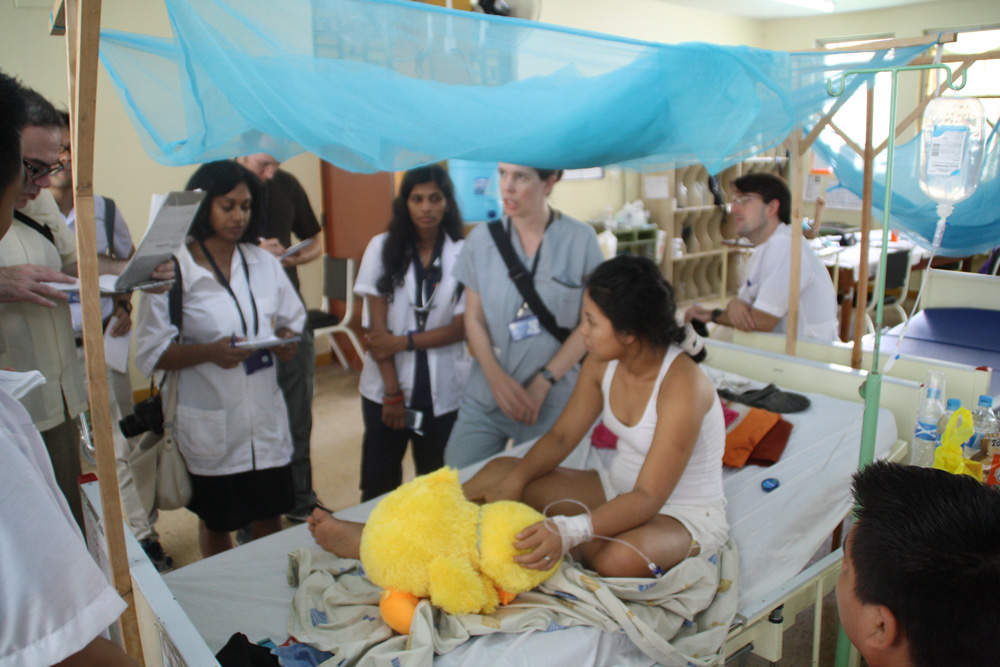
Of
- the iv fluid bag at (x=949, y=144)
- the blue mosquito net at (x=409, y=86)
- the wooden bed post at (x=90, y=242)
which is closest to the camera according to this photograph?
the wooden bed post at (x=90, y=242)

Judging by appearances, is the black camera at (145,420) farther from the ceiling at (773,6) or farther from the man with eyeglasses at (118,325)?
the ceiling at (773,6)

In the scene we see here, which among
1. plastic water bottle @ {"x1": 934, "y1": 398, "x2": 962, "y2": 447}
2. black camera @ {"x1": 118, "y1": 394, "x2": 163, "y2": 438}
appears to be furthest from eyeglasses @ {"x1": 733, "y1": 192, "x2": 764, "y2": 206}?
black camera @ {"x1": 118, "y1": 394, "x2": 163, "y2": 438}

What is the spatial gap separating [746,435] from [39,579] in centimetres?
219

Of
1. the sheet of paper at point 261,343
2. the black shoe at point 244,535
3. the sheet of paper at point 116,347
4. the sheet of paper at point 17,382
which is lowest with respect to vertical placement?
the black shoe at point 244,535

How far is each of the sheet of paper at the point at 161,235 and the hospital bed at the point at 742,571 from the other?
0.82 meters

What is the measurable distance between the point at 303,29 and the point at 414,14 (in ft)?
0.80

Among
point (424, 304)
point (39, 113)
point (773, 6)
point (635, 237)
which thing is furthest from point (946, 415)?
point (773, 6)

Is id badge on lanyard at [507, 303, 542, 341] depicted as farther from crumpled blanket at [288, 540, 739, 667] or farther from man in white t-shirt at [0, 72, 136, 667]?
man in white t-shirt at [0, 72, 136, 667]

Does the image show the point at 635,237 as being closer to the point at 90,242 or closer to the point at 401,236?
the point at 401,236

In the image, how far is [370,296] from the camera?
2.66 m

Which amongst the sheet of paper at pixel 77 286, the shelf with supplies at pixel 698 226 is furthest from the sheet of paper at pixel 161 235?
the shelf with supplies at pixel 698 226

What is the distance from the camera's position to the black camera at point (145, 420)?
2213mm

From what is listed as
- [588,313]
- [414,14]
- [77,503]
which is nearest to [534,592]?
[588,313]

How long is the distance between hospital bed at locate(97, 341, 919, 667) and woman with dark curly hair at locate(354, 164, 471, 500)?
377 millimetres
